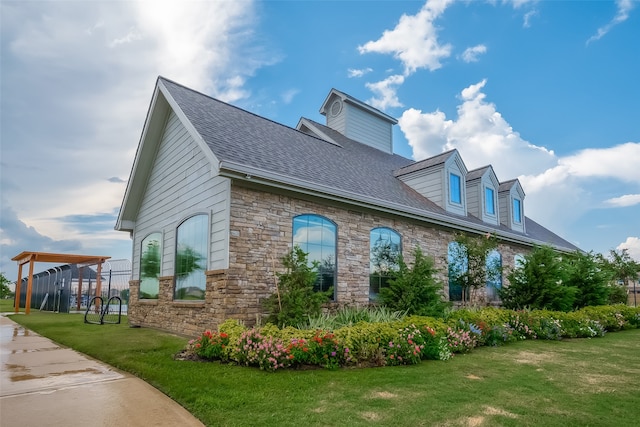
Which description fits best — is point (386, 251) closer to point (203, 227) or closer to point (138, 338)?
point (203, 227)

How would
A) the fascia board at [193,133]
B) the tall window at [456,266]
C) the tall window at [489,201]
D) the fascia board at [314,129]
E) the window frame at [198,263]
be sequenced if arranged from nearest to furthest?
the fascia board at [193,133] → the window frame at [198,263] → the tall window at [456,266] → the tall window at [489,201] → the fascia board at [314,129]

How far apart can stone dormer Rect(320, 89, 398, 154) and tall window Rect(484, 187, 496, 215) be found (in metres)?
5.19

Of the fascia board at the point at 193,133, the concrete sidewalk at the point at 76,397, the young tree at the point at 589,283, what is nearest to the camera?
the concrete sidewalk at the point at 76,397

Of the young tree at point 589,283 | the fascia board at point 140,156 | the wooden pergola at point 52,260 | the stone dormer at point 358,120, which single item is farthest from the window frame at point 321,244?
the wooden pergola at point 52,260

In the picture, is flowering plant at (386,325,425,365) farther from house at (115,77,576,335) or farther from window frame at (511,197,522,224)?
window frame at (511,197,522,224)

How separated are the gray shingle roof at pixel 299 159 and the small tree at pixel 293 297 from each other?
6.04 feet

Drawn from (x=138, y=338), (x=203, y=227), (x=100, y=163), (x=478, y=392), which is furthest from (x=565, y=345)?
(x=100, y=163)

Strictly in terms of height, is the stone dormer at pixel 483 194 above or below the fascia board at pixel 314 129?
below

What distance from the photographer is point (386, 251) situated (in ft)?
37.9

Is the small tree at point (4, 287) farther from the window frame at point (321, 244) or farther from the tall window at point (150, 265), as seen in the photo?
the window frame at point (321, 244)

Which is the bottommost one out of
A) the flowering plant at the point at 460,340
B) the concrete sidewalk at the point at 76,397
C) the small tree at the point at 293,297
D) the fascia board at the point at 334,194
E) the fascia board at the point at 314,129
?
the concrete sidewalk at the point at 76,397

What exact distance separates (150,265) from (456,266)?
379 inches

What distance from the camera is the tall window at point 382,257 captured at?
11.1 meters

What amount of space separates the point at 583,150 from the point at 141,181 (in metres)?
15.8
